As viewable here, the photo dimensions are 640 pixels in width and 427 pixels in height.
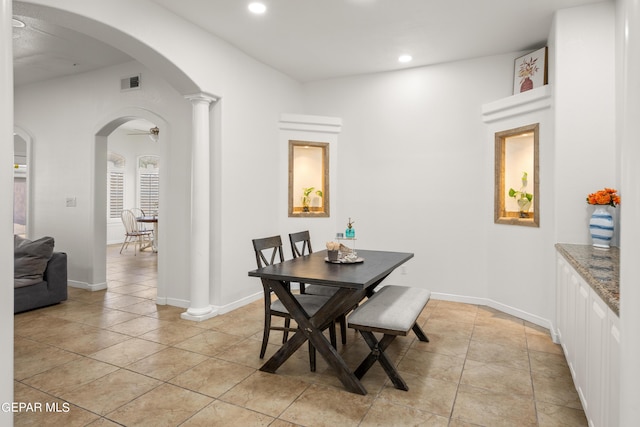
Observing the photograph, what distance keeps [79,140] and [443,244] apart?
17.1ft

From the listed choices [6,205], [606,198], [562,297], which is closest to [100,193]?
[6,205]

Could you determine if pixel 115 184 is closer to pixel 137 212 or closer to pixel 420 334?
pixel 137 212

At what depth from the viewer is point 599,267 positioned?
2236 millimetres

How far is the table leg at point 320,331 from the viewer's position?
8.34 ft

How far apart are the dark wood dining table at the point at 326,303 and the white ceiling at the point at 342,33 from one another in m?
2.39

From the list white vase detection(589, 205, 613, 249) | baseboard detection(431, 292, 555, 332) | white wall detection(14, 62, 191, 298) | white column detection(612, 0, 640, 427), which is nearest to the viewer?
white column detection(612, 0, 640, 427)

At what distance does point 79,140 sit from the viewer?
5.36 m

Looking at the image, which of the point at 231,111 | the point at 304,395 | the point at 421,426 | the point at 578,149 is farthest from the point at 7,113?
the point at 578,149

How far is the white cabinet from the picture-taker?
1.54 m

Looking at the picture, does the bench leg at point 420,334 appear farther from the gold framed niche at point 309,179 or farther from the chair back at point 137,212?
the chair back at point 137,212

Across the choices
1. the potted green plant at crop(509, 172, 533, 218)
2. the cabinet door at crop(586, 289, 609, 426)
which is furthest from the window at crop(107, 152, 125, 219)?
the cabinet door at crop(586, 289, 609, 426)

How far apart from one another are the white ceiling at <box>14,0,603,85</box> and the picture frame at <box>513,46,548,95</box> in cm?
15

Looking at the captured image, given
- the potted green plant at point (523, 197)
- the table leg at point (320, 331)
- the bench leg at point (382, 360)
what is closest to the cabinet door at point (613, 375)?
the bench leg at point (382, 360)

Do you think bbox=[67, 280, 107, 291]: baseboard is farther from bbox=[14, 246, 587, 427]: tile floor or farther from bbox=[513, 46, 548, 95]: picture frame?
bbox=[513, 46, 548, 95]: picture frame
